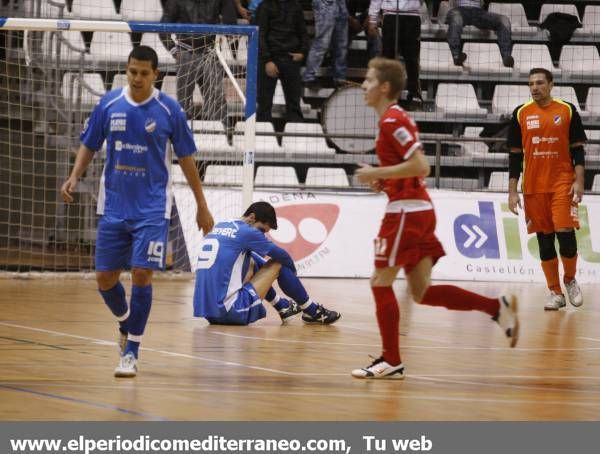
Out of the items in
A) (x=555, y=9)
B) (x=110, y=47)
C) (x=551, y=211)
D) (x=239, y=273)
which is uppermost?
(x=555, y=9)

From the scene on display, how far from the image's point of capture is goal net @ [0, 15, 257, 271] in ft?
50.5

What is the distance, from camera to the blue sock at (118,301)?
7.99 m

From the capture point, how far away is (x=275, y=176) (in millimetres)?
16859

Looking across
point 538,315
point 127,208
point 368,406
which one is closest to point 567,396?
point 368,406

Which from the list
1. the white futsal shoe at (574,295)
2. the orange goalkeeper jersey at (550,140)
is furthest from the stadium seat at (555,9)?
the white futsal shoe at (574,295)

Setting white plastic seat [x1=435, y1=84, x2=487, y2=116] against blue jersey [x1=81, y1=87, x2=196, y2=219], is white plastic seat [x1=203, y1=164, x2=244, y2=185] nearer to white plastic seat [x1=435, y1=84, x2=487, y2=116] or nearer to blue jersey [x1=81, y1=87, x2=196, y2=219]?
white plastic seat [x1=435, y1=84, x2=487, y2=116]

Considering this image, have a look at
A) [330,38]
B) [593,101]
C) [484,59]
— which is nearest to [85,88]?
[330,38]

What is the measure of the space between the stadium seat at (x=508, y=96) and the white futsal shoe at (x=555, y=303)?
6718 mm

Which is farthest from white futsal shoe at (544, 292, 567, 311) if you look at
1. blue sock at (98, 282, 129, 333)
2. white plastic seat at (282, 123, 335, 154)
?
white plastic seat at (282, 123, 335, 154)

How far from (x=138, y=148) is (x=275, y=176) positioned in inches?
368

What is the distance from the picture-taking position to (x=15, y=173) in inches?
651

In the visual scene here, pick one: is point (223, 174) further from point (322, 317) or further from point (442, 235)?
point (322, 317)

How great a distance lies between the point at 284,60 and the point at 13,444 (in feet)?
41.5

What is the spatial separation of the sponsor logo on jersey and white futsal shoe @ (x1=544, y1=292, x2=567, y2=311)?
12.7 ft
